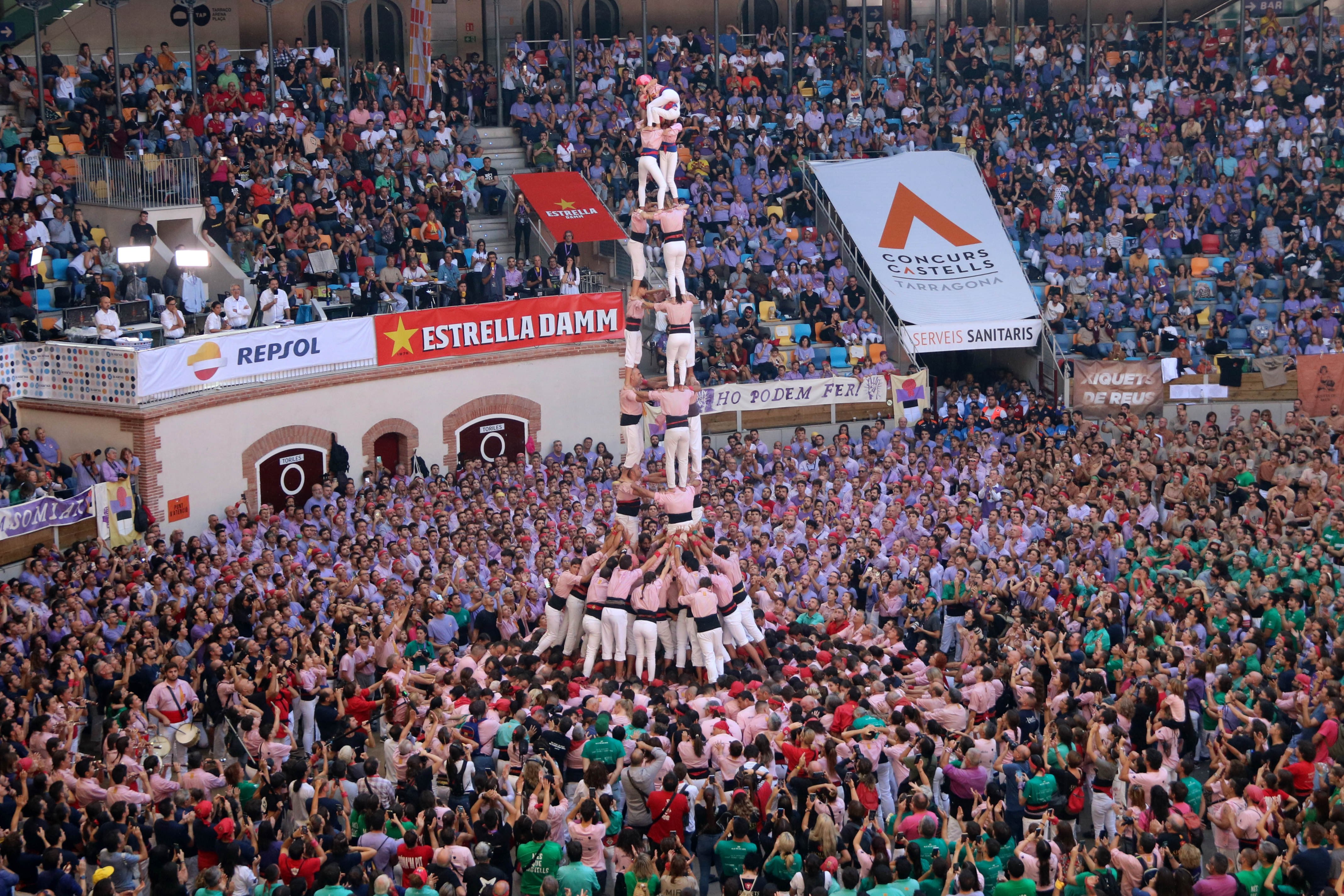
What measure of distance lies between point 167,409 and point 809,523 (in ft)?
32.2

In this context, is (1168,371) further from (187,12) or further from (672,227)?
(187,12)

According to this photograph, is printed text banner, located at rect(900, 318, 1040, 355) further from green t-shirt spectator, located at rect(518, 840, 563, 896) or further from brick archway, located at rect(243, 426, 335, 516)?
green t-shirt spectator, located at rect(518, 840, 563, 896)

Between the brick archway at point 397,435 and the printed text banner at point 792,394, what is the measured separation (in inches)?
201

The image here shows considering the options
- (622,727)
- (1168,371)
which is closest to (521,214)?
(1168,371)

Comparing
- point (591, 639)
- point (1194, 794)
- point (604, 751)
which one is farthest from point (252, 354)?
point (1194, 794)

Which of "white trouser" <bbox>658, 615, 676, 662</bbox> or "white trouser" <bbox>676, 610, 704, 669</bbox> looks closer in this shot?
"white trouser" <bbox>676, 610, 704, 669</bbox>

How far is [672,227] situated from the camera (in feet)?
67.9

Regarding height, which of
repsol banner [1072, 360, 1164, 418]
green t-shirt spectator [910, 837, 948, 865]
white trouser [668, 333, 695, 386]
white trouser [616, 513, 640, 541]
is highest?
white trouser [668, 333, 695, 386]

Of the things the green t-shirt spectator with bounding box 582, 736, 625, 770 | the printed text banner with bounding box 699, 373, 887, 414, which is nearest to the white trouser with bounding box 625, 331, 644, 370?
the green t-shirt spectator with bounding box 582, 736, 625, 770

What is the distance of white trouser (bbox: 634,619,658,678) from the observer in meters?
20.0

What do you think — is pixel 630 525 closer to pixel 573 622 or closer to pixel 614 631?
pixel 573 622

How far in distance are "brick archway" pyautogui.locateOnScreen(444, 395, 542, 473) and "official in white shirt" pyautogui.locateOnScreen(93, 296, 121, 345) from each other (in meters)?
5.96

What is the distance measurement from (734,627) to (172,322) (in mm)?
11226

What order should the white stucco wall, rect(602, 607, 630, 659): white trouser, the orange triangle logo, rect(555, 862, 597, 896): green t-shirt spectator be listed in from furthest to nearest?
1. the orange triangle logo
2. the white stucco wall
3. rect(602, 607, 630, 659): white trouser
4. rect(555, 862, 597, 896): green t-shirt spectator
